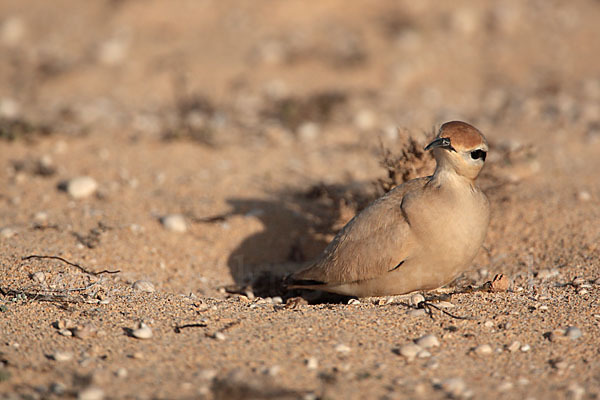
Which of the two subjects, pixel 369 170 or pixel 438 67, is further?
pixel 438 67

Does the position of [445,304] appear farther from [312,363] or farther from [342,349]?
[312,363]

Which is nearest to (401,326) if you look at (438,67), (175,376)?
(175,376)

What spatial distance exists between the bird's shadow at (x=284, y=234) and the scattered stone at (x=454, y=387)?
144 centimetres

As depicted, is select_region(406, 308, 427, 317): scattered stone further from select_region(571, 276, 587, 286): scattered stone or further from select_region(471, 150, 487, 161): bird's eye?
select_region(571, 276, 587, 286): scattered stone

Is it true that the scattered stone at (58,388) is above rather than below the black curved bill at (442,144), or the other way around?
below

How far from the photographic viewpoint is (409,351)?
3.08 meters

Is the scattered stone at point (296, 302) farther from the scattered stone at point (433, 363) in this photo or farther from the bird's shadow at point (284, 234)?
the scattered stone at point (433, 363)

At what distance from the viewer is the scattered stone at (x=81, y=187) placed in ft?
17.5

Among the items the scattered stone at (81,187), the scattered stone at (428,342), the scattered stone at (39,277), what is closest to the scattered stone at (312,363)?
the scattered stone at (428,342)

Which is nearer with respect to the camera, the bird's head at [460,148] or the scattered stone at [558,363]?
the scattered stone at [558,363]

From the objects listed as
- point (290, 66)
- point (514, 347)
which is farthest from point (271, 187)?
point (290, 66)

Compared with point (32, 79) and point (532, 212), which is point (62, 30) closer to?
point (32, 79)

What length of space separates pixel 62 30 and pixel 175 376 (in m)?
8.44

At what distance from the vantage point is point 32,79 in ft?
29.0
